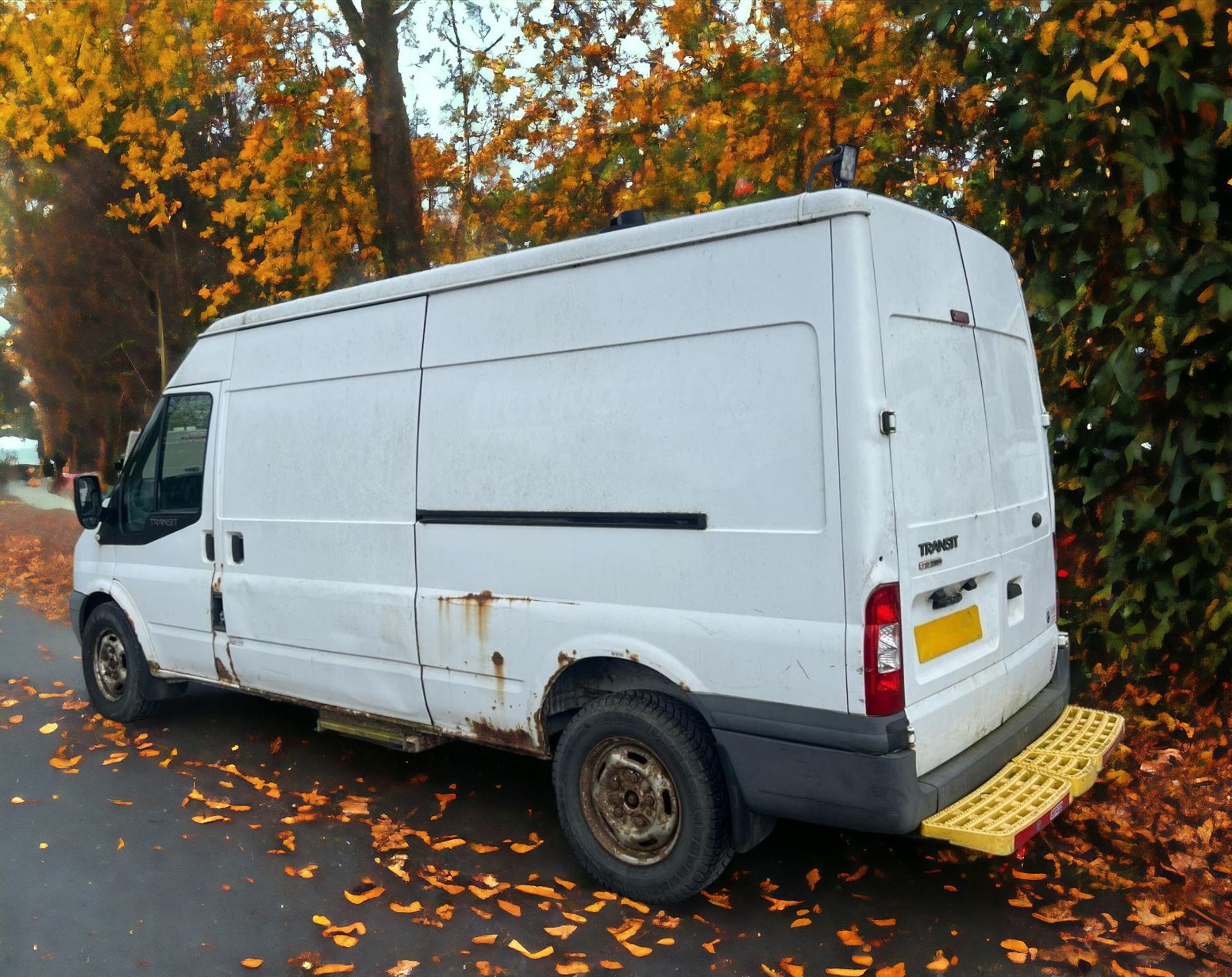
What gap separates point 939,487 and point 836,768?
109 cm

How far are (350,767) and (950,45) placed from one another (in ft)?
18.1

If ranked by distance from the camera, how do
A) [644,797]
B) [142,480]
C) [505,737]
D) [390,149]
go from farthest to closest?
[390,149] < [142,480] < [505,737] < [644,797]

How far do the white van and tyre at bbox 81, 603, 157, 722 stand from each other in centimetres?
151

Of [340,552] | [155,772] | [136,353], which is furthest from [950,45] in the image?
[136,353]

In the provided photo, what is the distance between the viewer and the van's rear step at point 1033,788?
3623mm

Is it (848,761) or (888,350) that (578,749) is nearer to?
(848,761)

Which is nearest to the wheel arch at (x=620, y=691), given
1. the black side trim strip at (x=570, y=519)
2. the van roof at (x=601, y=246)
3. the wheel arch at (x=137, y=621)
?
the black side trim strip at (x=570, y=519)

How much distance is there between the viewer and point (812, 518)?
373 cm

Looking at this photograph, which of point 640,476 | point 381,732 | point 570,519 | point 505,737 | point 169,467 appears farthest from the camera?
point 169,467

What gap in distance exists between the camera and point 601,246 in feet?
14.3

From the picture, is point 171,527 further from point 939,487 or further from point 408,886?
point 939,487

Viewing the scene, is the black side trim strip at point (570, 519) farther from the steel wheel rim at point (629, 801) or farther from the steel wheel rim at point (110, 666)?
the steel wheel rim at point (110, 666)

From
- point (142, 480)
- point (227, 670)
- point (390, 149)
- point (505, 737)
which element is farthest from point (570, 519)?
point (390, 149)

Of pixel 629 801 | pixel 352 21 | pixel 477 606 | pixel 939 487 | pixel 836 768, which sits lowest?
pixel 629 801
